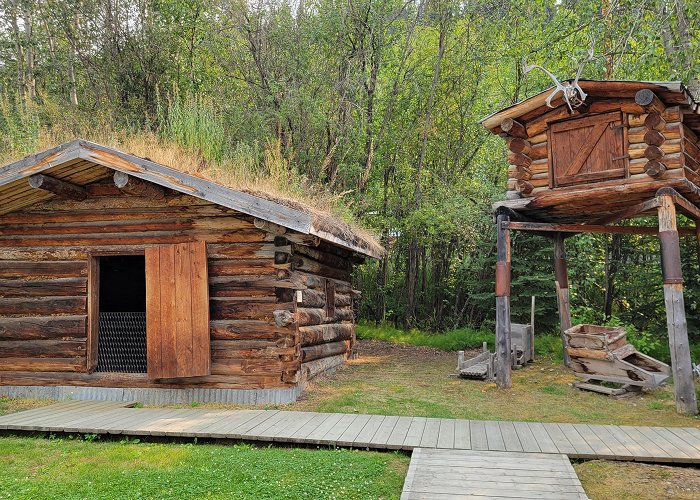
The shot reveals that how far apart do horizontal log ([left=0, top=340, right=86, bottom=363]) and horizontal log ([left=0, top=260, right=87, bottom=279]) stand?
1.11m

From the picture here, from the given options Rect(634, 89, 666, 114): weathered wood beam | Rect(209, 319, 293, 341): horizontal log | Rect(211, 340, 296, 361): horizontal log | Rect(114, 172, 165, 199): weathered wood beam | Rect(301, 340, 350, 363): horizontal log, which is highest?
Rect(634, 89, 666, 114): weathered wood beam

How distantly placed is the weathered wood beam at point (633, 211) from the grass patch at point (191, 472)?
19.9ft

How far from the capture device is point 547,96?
9883 millimetres

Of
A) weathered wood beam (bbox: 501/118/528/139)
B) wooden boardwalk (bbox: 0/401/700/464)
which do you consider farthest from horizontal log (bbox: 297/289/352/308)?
weathered wood beam (bbox: 501/118/528/139)

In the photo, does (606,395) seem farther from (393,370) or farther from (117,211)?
(117,211)

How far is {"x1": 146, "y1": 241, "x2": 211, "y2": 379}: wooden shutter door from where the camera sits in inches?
350

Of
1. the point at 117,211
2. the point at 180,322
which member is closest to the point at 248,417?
the point at 180,322

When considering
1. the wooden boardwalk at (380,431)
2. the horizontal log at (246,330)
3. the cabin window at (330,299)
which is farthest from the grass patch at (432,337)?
the wooden boardwalk at (380,431)

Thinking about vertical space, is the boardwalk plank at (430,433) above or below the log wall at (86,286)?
below

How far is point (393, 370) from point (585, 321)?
6584 millimetres

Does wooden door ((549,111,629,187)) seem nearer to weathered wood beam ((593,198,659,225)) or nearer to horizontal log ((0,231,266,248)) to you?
weathered wood beam ((593,198,659,225))

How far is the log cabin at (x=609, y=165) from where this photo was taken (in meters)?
8.80

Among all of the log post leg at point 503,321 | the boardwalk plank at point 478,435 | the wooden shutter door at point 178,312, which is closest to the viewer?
the boardwalk plank at point 478,435

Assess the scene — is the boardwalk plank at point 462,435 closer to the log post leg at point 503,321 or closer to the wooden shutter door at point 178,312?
the log post leg at point 503,321
